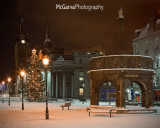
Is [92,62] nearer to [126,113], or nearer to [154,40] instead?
[126,113]

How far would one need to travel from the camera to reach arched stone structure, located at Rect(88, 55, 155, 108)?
1195 inches

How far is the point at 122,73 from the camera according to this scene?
99.4ft

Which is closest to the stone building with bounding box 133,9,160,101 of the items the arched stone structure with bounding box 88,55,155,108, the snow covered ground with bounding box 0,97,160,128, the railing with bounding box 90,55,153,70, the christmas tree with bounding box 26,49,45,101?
the christmas tree with bounding box 26,49,45,101

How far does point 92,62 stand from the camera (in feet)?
109

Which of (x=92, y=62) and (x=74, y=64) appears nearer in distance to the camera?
(x=92, y=62)

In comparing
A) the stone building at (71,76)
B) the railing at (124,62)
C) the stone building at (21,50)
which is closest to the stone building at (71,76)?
the stone building at (71,76)

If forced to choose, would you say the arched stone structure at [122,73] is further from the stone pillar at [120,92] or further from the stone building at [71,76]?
the stone building at [71,76]

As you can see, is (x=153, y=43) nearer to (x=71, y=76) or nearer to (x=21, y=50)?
(x=71, y=76)

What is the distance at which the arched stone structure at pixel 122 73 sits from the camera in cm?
3034

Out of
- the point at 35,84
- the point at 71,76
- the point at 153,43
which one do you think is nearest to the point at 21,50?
the point at 71,76

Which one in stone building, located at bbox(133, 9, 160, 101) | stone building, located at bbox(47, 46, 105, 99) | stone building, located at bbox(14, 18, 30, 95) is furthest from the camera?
stone building, located at bbox(14, 18, 30, 95)

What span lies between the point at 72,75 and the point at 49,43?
27.7m

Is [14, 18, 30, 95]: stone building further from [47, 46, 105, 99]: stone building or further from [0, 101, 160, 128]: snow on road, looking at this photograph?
[0, 101, 160, 128]: snow on road

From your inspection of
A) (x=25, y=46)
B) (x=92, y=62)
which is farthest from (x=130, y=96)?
(x=25, y=46)
